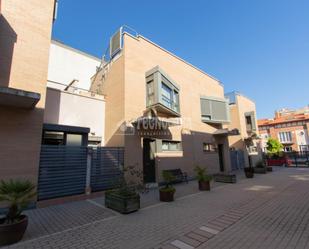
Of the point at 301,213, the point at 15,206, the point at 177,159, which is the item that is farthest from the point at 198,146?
the point at 15,206

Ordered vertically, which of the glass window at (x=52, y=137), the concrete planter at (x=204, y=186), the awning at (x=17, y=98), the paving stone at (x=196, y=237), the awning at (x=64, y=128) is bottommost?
the paving stone at (x=196, y=237)

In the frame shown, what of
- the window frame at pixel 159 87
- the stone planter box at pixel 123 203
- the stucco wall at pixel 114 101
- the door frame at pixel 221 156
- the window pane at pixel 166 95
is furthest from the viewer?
the door frame at pixel 221 156

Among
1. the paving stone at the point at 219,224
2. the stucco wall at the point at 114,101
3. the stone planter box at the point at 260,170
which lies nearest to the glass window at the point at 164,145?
the stucco wall at the point at 114,101

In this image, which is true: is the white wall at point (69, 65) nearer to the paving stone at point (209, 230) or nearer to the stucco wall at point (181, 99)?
the stucco wall at point (181, 99)

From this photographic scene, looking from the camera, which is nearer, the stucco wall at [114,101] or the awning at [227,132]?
the stucco wall at [114,101]

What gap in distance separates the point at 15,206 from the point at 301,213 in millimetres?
7685

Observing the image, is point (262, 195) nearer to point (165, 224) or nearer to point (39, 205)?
point (165, 224)

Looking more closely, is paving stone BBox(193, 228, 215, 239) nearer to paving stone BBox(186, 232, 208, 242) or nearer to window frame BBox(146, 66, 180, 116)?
paving stone BBox(186, 232, 208, 242)

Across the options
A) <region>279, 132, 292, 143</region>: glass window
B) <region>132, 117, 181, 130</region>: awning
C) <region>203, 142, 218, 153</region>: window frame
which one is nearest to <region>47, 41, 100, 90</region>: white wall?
<region>132, 117, 181, 130</region>: awning

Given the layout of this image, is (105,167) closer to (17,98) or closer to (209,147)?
(17,98)

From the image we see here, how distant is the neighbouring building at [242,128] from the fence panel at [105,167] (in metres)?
15.8

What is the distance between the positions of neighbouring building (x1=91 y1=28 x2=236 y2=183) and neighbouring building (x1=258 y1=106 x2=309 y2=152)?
32.9 m

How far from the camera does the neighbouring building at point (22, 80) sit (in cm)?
602

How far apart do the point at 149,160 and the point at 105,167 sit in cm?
293
